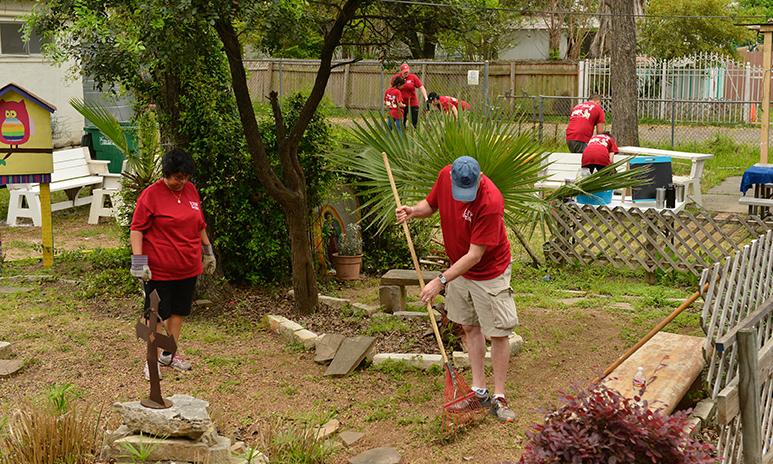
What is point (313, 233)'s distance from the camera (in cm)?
1054

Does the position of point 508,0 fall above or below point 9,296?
above

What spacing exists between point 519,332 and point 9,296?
16.5ft

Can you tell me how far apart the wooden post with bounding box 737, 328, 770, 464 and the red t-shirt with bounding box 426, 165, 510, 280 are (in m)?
1.65

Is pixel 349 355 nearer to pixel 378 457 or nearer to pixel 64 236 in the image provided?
pixel 378 457

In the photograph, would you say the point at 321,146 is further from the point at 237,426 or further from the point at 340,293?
the point at 237,426

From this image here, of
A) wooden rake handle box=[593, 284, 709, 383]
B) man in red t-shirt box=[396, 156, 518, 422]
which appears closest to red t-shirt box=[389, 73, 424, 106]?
man in red t-shirt box=[396, 156, 518, 422]

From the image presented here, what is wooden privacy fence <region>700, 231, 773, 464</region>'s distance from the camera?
17.2 feet

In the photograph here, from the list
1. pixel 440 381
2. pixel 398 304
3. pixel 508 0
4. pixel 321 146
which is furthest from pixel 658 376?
pixel 508 0

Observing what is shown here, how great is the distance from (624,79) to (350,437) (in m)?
14.9

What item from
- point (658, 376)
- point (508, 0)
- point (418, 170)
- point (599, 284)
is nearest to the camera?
point (658, 376)

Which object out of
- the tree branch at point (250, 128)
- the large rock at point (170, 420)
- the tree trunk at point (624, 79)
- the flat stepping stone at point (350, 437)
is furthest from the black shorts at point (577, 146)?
the large rock at point (170, 420)

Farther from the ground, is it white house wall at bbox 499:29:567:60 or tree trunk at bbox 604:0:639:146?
white house wall at bbox 499:29:567:60

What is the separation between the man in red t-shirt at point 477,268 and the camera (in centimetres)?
622

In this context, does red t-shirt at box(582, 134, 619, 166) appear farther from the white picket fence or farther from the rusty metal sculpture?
the white picket fence
